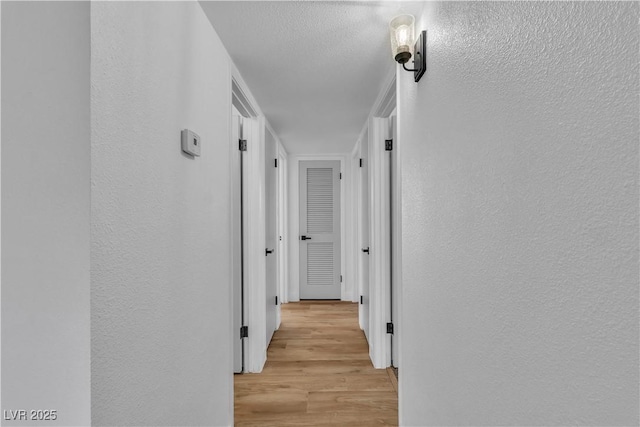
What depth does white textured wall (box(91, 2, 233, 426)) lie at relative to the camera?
82 cm

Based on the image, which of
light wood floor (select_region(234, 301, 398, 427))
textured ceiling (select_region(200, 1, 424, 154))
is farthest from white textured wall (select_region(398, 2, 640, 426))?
light wood floor (select_region(234, 301, 398, 427))

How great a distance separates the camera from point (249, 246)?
263cm

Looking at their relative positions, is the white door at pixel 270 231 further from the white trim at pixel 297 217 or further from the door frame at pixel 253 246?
the white trim at pixel 297 217

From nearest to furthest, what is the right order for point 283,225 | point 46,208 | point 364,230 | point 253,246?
point 46,208
point 253,246
point 364,230
point 283,225

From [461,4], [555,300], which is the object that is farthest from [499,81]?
[555,300]

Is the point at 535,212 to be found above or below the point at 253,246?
above

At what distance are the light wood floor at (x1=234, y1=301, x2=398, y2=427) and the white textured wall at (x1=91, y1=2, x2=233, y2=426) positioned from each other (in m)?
0.58

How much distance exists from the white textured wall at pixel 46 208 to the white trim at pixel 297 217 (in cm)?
400

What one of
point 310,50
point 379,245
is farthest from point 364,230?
point 310,50

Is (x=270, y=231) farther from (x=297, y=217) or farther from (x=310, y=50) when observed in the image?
(x=310, y=50)

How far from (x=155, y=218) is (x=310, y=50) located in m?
1.24

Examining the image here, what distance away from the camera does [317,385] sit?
7.96 ft

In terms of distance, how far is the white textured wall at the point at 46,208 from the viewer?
2.53 feet

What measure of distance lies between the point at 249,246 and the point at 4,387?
183 centimetres
